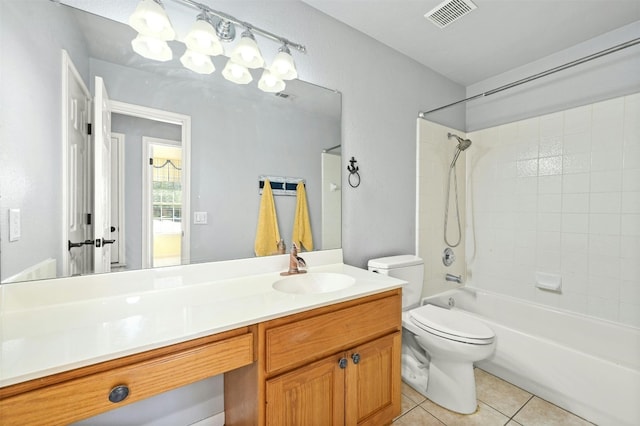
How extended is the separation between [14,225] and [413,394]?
213 centimetres

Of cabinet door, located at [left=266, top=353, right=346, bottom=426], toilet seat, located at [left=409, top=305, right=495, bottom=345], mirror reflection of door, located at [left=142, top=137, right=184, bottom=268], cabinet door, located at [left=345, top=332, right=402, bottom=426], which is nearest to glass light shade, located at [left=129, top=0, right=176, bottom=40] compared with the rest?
mirror reflection of door, located at [left=142, top=137, right=184, bottom=268]

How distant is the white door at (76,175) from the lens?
3.41ft

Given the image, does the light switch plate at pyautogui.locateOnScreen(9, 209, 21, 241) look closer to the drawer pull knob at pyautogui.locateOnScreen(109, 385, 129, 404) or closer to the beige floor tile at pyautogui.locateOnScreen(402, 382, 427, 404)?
the drawer pull knob at pyautogui.locateOnScreen(109, 385, 129, 404)

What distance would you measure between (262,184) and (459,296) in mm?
2023

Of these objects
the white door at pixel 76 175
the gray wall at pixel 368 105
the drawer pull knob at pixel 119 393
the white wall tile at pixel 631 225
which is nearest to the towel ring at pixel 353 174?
the gray wall at pixel 368 105

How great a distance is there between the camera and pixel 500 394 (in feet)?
5.66

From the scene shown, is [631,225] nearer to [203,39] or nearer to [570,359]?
[570,359]

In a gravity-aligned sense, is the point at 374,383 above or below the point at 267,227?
below

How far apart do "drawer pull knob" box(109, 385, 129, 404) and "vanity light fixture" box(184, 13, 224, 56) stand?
4.38 ft

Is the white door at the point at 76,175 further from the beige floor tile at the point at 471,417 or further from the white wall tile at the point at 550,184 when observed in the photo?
the white wall tile at the point at 550,184

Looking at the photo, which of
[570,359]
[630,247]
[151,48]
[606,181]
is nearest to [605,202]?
[606,181]

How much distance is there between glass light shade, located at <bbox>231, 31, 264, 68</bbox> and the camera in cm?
132

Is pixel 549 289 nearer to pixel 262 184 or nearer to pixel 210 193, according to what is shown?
pixel 262 184

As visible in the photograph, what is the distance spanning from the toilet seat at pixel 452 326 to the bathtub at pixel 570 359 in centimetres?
38
